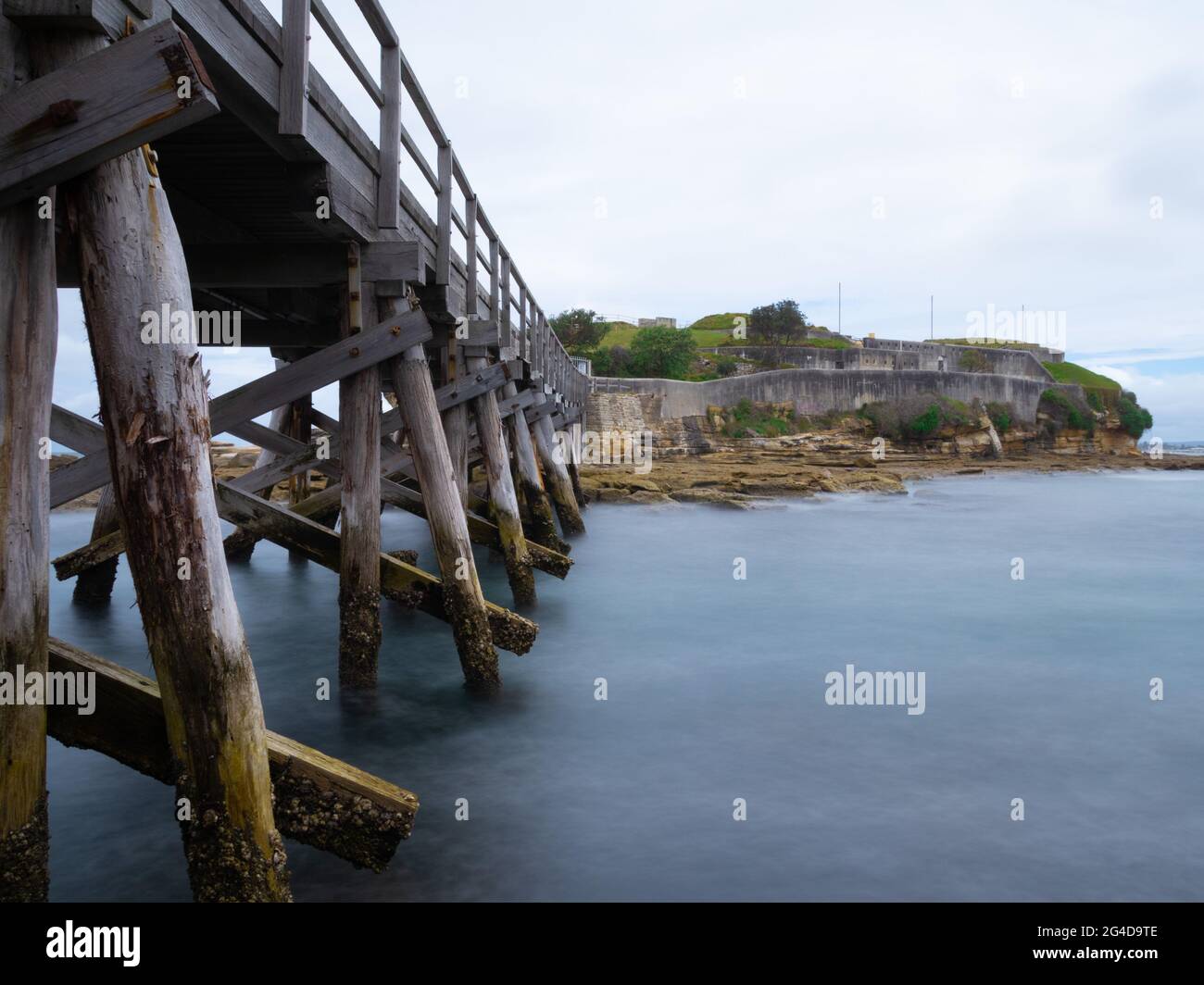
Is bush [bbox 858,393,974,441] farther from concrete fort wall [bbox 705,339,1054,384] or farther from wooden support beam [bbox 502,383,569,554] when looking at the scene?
wooden support beam [bbox 502,383,569,554]

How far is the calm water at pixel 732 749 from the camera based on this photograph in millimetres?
4684

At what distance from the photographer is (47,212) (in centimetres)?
282

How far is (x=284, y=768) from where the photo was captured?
3295mm

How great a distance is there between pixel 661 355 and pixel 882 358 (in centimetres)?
1773

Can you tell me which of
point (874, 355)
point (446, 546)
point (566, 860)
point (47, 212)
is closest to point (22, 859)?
point (47, 212)

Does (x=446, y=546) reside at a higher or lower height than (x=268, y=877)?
higher

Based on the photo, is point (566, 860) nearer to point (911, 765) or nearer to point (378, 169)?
point (911, 765)

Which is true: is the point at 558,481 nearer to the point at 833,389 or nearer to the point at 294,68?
the point at 294,68

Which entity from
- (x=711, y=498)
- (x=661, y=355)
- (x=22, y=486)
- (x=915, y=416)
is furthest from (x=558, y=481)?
(x=915, y=416)

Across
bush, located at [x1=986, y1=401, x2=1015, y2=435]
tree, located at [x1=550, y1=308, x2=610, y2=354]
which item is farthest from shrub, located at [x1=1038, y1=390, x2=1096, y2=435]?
tree, located at [x1=550, y1=308, x2=610, y2=354]

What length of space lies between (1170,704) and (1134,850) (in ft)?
11.6

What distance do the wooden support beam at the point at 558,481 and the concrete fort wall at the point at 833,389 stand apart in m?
19.5

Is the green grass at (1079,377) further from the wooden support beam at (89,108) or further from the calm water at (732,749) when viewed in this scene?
the wooden support beam at (89,108)

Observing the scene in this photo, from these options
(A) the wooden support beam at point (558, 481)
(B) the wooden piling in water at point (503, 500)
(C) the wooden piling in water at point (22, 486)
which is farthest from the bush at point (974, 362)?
(C) the wooden piling in water at point (22, 486)
